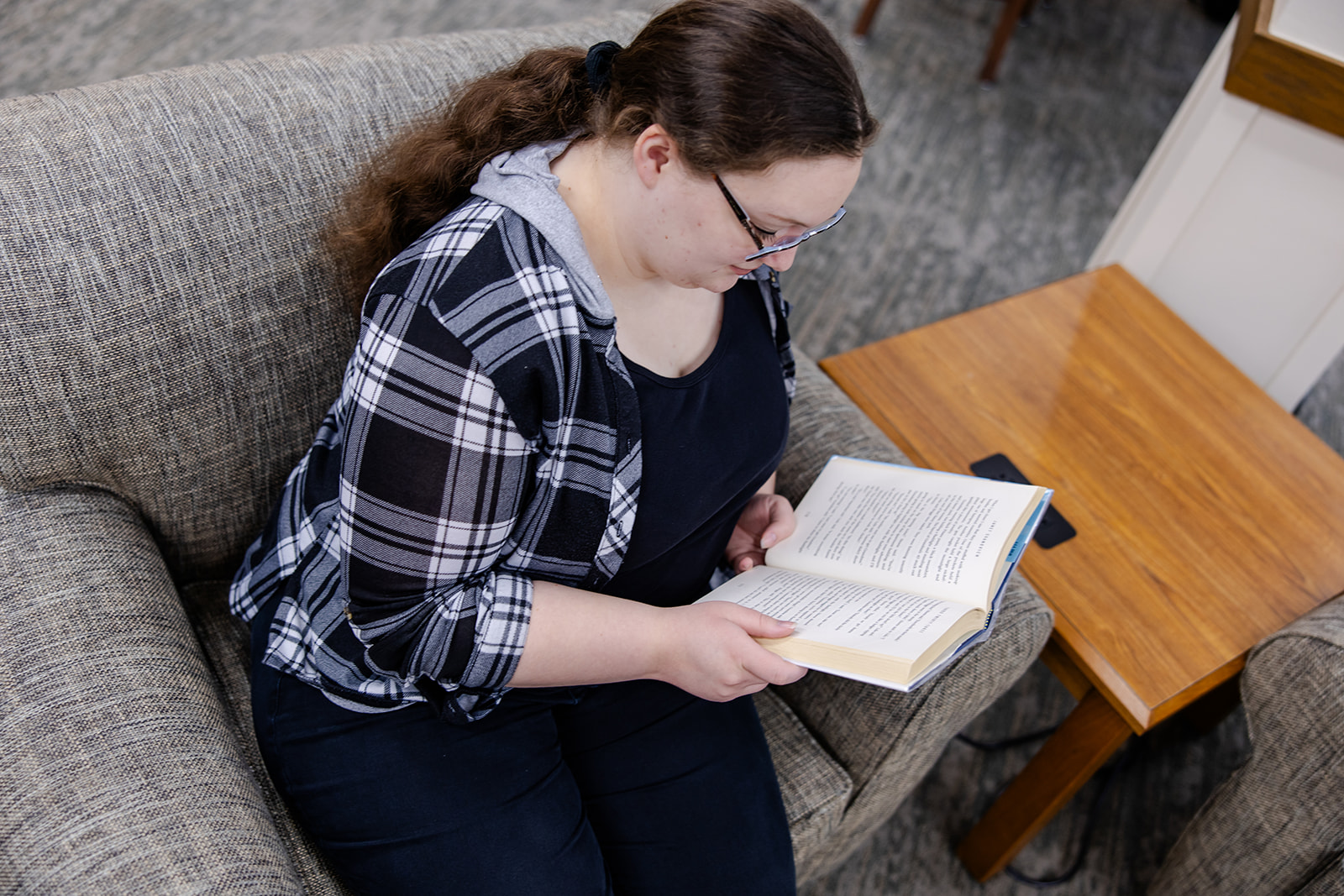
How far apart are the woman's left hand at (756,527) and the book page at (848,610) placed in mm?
66

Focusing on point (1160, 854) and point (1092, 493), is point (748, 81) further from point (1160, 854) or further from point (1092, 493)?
point (1160, 854)

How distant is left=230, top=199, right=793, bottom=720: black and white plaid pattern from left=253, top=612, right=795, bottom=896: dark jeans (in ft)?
0.15

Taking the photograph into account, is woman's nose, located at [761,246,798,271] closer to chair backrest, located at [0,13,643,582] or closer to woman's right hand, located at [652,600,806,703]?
woman's right hand, located at [652,600,806,703]

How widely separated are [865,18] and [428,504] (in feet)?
8.79

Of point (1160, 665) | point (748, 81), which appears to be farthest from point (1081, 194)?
point (748, 81)

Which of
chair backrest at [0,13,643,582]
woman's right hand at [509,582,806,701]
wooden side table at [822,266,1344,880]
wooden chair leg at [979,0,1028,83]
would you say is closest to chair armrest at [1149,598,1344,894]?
wooden side table at [822,266,1344,880]

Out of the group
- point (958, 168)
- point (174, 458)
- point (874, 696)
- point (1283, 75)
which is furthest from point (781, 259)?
point (958, 168)

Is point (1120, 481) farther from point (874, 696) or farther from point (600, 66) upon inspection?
point (600, 66)

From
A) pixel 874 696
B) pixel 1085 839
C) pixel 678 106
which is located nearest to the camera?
pixel 678 106

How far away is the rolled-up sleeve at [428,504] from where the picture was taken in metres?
0.74

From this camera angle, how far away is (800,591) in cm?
95

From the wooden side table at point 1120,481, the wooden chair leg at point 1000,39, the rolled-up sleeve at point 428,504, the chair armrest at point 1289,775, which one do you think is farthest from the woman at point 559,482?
the wooden chair leg at point 1000,39

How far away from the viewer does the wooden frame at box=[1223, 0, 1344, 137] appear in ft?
4.26

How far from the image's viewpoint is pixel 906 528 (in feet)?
3.41
